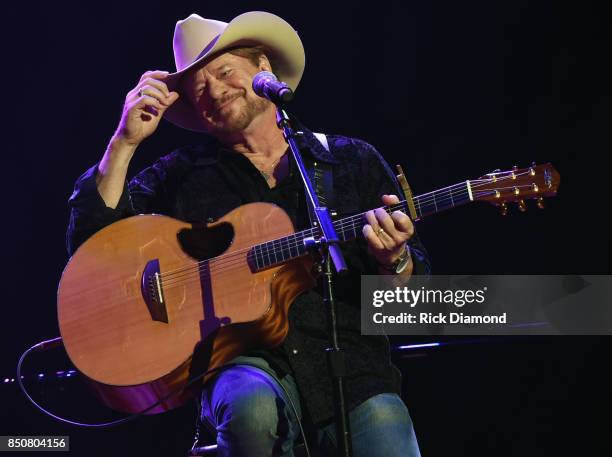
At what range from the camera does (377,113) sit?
4.29 metres

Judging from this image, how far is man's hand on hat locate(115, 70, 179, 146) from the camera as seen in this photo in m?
2.83

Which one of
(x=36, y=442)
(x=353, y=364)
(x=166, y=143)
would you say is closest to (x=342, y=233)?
(x=353, y=364)

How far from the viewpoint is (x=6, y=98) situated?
4.14 meters

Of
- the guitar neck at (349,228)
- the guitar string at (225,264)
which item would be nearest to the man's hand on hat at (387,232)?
the guitar neck at (349,228)

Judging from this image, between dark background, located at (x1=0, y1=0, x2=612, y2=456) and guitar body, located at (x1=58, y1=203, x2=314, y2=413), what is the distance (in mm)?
1421

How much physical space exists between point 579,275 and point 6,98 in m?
3.51

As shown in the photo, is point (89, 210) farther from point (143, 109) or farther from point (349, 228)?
point (349, 228)

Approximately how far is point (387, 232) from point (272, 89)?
62cm

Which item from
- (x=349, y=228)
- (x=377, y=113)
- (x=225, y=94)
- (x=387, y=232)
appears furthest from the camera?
(x=377, y=113)

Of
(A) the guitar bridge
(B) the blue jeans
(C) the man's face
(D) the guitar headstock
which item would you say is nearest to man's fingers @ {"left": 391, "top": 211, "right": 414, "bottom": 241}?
(D) the guitar headstock

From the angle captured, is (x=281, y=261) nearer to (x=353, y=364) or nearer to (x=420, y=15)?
(x=353, y=364)

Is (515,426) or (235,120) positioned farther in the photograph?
(515,426)

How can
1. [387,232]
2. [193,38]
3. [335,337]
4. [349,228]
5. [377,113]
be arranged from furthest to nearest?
[377,113], [193,38], [349,228], [387,232], [335,337]

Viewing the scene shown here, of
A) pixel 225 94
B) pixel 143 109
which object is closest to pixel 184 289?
pixel 143 109
